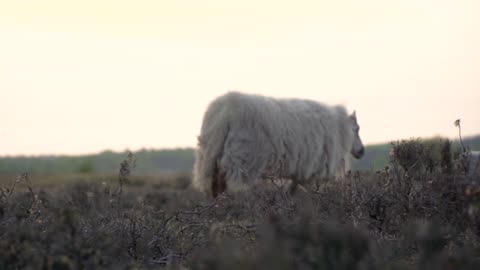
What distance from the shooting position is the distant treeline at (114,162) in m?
30.8

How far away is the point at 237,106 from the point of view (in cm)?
1056

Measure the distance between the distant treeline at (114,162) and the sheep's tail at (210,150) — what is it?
17989mm

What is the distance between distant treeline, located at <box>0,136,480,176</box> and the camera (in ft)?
101

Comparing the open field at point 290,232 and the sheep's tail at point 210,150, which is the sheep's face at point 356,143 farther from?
the open field at point 290,232

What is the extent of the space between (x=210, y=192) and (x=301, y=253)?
26.2 feet

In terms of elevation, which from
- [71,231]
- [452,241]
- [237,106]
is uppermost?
[237,106]

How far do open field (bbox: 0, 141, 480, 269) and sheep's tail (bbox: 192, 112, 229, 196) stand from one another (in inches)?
114

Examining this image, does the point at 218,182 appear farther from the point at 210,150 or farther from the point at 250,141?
the point at 250,141

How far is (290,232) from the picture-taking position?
8.25 feet

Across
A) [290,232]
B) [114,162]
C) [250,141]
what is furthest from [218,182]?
[114,162]

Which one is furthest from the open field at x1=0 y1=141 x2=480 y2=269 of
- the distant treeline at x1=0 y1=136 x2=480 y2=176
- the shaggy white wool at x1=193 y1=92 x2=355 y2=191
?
the distant treeline at x1=0 y1=136 x2=480 y2=176

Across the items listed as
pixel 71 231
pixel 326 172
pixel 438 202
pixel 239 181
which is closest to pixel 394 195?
pixel 438 202

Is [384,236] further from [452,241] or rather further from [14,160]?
[14,160]

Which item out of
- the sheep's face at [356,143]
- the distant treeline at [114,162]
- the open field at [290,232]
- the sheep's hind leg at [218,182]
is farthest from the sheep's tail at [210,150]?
the distant treeline at [114,162]
